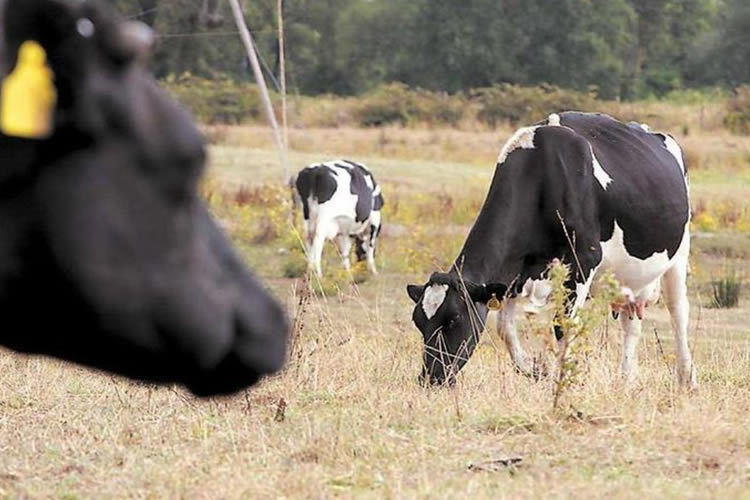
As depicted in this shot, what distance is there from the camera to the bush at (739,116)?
4509 centimetres

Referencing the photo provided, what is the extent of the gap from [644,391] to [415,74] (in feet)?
211

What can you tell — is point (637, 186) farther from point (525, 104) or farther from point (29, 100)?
point (525, 104)

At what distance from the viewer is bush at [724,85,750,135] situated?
148 ft

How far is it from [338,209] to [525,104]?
86.7 ft

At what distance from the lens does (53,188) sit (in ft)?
12.1

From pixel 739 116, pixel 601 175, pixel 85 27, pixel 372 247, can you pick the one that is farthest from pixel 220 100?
pixel 85 27

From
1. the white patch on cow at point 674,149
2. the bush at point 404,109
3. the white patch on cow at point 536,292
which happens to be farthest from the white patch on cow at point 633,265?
the bush at point 404,109

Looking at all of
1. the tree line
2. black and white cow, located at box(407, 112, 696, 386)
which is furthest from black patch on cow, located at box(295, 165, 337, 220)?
the tree line

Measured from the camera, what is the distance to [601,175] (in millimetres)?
12023

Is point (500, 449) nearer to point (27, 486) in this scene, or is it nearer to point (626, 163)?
point (27, 486)

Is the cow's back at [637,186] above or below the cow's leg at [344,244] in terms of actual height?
above

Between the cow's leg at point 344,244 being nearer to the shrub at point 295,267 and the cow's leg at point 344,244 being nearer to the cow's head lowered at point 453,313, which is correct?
the shrub at point 295,267

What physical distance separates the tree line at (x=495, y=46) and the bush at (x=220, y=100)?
280 inches

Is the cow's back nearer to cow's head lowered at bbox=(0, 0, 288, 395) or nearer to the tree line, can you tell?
cow's head lowered at bbox=(0, 0, 288, 395)
